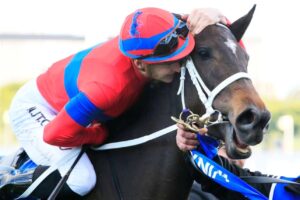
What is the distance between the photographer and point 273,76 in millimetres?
11008

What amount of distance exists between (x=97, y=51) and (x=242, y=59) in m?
0.73

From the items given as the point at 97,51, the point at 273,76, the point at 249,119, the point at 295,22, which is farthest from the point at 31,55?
the point at 249,119

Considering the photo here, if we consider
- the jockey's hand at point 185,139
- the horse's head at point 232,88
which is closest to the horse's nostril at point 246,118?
the horse's head at point 232,88

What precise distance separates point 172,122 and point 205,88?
286 millimetres

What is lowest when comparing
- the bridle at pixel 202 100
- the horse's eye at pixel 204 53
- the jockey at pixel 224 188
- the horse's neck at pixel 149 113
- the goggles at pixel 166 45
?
the jockey at pixel 224 188

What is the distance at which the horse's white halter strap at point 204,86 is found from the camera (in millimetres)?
2762

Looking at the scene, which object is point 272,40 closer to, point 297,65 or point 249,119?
point 297,65

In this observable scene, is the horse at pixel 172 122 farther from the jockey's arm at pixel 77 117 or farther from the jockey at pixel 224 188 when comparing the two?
the jockey's arm at pixel 77 117

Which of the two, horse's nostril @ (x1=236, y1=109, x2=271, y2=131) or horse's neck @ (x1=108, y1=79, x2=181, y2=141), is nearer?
horse's nostril @ (x1=236, y1=109, x2=271, y2=131)

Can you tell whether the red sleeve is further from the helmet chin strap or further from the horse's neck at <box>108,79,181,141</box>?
the helmet chin strap

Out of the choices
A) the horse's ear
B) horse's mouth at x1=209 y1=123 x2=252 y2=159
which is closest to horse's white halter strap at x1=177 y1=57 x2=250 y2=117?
horse's mouth at x1=209 y1=123 x2=252 y2=159

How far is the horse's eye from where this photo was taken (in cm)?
287

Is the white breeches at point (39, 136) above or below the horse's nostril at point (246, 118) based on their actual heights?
below

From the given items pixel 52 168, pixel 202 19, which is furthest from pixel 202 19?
pixel 52 168
